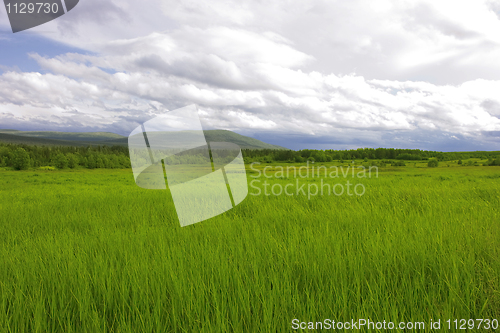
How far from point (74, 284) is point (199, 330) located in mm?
1566

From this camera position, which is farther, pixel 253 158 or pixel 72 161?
pixel 72 161

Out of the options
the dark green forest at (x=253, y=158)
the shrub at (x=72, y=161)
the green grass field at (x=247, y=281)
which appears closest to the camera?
the green grass field at (x=247, y=281)

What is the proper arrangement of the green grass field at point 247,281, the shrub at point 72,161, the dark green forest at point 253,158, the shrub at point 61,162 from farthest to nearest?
the shrub at point 72,161 → the shrub at point 61,162 → the dark green forest at point 253,158 → the green grass field at point 247,281

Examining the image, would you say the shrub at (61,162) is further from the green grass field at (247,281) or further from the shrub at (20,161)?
the green grass field at (247,281)

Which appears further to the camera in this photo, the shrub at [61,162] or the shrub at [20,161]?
the shrub at [61,162]

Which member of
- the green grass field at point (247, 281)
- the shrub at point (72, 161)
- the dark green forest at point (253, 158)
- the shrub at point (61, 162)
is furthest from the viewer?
the shrub at point (72, 161)

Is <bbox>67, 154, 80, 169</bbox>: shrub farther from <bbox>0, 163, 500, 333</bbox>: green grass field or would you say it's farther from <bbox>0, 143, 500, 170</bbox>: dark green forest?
<bbox>0, 163, 500, 333</bbox>: green grass field

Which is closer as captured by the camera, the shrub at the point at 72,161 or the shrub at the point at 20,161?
the shrub at the point at 20,161

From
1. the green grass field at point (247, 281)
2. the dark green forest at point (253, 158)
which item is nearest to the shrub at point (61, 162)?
the dark green forest at point (253, 158)

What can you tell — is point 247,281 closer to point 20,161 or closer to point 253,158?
point 253,158

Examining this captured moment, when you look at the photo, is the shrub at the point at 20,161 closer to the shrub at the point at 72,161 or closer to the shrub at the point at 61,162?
the shrub at the point at 61,162

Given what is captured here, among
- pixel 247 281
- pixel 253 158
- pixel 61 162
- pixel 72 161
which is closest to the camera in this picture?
pixel 247 281

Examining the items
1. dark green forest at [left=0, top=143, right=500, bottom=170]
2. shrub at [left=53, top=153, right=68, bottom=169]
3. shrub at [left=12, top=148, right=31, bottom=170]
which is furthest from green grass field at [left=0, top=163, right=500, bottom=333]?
shrub at [left=53, top=153, right=68, bottom=169]

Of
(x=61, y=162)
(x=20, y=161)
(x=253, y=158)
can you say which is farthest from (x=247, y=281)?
(x=61, y=162)
